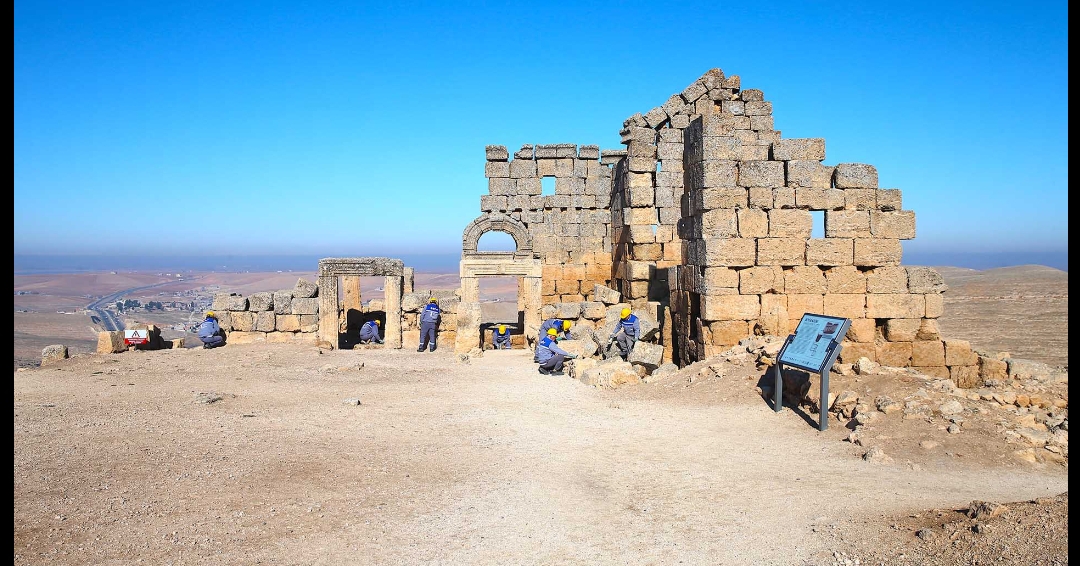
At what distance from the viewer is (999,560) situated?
3.66 metres

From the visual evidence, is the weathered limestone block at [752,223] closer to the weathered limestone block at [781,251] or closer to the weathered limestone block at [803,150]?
the weathered limestone block at [781,251]

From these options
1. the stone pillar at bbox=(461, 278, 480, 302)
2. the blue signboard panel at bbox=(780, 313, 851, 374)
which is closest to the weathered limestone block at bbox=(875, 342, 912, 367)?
Answer: the blue signboard panel at bbox=(780, 313, 851, 374)

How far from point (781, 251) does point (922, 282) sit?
93.3 inches

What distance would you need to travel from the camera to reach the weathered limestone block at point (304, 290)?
16.1 meters

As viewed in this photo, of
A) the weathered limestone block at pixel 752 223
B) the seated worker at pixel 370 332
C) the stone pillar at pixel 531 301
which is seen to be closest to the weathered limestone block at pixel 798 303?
the weathered limestone block at pixel 752 223

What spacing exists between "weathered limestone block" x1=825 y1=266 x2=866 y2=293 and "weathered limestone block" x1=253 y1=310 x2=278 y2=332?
40.1 ft

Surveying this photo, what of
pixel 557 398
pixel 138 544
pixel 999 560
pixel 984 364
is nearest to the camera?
pixel 999 560

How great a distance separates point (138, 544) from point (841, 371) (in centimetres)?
753

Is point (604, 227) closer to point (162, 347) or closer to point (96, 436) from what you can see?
point (162, 347)

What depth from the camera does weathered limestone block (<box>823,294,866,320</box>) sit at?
1058cm

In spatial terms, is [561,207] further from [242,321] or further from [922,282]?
[922,282]

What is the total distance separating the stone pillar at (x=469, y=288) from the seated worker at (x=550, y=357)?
6.08m
